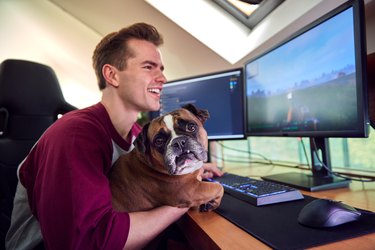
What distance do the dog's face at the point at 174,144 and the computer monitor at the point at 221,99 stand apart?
→ 1.93 feet

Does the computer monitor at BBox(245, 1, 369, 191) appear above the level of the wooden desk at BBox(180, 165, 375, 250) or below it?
above

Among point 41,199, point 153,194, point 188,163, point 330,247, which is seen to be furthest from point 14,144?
point 330,247

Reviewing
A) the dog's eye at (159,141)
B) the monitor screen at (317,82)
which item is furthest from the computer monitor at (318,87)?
the dog's eye at (159,141)

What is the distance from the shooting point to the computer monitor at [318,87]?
29.9 inches

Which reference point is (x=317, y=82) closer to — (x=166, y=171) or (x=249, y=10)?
(x=166, y=171)

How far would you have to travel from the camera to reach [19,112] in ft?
4.31

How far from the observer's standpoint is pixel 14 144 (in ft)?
4.19

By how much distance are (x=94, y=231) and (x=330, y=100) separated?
850mm

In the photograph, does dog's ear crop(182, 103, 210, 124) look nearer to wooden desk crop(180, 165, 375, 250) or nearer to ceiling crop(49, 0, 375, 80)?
wooden desk crop(180, 165, 375, 250)

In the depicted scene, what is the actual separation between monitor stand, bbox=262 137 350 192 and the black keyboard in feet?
0.44

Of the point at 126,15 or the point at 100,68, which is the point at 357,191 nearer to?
the point at 100,68

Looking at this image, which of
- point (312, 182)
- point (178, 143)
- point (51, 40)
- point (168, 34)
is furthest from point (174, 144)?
point (51, 40)

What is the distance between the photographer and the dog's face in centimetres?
77

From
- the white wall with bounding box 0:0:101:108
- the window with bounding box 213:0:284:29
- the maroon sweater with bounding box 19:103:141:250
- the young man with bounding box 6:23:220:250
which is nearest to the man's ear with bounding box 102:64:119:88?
the young man with bounding box 6:23:220:250
